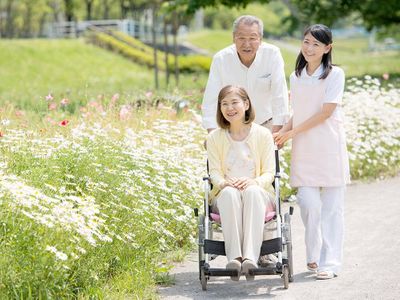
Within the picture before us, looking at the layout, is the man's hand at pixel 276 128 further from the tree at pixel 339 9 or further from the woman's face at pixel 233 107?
the tree at pixel 339 9

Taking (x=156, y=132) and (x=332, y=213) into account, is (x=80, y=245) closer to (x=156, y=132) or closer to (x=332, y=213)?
(x=332, y=213)

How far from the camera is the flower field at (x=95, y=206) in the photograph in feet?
18.4

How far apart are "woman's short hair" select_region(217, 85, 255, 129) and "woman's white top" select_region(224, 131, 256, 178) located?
0.52 ft

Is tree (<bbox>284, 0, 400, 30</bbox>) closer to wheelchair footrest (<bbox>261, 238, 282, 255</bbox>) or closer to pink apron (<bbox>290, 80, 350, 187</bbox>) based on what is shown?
pink apron (<bbox>290, 80, 350, 187</bbox>)

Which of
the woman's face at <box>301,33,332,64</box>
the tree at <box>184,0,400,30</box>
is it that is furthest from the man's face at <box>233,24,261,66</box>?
the tree at <box>184,0,400,30</box>

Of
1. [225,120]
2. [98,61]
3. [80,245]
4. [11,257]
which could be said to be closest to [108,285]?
[80,245]

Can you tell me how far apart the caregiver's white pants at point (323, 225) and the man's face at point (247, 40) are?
1.08m

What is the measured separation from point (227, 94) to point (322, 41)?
0.85 meters

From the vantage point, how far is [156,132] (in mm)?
10320

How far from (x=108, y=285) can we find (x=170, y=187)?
1.89 metres

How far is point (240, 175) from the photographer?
679 centimetres

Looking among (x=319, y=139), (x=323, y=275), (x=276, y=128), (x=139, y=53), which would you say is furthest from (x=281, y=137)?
(x=139, y=53)

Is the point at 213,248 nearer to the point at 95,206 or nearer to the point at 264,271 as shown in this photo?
the point at 264,271

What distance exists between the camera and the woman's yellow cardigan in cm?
675
